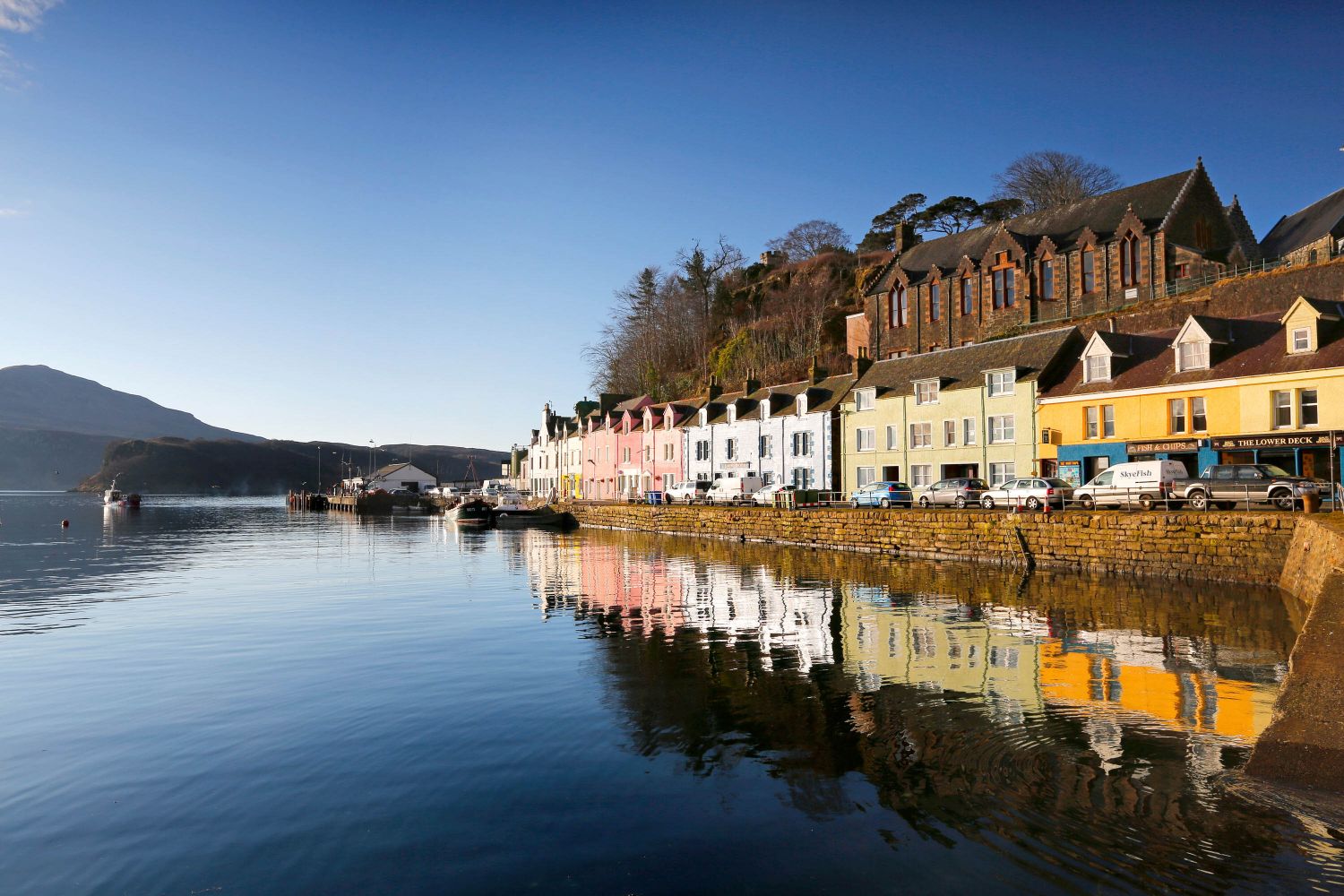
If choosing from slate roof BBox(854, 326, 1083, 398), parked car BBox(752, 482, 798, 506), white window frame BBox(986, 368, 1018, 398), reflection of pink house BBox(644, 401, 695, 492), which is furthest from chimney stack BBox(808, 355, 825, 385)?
white window frame BBox(986, 368, 1018, 398)

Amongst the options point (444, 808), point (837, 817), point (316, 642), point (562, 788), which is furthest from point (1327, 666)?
point (316, 642)

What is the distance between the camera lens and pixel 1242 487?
3067 cm

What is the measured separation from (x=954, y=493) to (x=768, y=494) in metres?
17.6

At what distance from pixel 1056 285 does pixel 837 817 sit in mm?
55185

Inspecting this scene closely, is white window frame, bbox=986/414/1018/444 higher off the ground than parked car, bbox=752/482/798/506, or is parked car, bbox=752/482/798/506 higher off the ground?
white window frame, bbox=986/414/1018/444

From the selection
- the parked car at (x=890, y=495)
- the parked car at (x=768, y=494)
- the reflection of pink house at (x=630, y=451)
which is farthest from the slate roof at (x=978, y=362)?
the reflection of pink house at (x=630, y=451)

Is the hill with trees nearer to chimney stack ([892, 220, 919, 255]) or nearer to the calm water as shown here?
chimney stack ([892, 220, 919, 255])

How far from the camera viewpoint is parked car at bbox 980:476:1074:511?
36.4 meters

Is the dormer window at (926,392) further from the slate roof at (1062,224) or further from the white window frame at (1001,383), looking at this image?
the slate roof at (1062,224)

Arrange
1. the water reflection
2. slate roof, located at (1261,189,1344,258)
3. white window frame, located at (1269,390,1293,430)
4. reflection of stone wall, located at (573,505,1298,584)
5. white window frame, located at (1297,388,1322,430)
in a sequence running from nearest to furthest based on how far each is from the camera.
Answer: the water reflection < reflection of stone wall, located at (573,505,1298,584) < white window frame, located at (1297,388,1322,430) < white window frame, located at (1269,390,1293,430) < slate roof, located at (1261,189,1344,258)

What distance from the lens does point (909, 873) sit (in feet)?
26.9

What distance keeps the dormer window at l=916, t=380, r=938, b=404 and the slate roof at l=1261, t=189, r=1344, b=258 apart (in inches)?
878

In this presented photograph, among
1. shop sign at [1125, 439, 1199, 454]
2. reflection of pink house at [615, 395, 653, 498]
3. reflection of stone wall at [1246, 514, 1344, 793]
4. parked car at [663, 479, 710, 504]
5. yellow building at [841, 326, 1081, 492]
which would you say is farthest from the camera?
reflection of pink house at [615, 395, 653, 498]

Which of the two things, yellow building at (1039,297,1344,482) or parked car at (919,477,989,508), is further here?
parked car at (919,477,989,508)
